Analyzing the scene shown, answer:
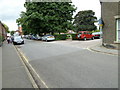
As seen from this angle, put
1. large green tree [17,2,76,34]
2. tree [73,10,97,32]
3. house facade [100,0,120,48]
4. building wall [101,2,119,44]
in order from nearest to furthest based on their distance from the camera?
house facade [100,0,120,48] < building wall [101,2,119,44] < large green tree [17,2,76,34] < tree [73,10,97,32]

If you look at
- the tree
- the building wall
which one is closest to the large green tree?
the building wall

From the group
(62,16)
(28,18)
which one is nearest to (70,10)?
(62,16)

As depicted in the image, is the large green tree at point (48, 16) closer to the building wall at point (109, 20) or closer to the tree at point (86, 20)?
the building wall at point (109, 20)

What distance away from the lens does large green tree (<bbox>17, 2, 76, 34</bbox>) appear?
92.1ft

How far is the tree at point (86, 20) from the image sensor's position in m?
59.2

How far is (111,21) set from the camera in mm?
12289

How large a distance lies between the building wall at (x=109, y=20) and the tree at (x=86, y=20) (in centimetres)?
4671

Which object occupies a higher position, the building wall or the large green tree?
the large green tree

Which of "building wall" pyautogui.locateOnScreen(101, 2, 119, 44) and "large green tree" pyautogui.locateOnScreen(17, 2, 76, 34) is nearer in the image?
"building wall" pyautogui.locateOnScreen(101, 2, 119, 44)

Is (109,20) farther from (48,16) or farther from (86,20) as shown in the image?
(86,20)

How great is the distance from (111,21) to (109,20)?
0.26 meters

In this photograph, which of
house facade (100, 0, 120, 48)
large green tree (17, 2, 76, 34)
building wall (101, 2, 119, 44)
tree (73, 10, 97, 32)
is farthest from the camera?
tree (73, 10, 97, 32)

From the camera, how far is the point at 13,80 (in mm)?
5133

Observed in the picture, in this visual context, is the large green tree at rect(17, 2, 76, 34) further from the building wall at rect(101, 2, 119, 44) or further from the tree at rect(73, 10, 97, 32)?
the tree at rect(73, 10, 97, 32)
